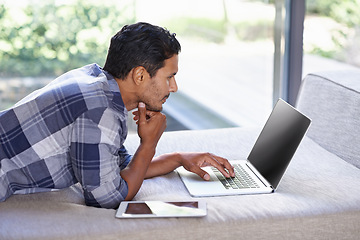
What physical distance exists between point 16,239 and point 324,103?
1.60m

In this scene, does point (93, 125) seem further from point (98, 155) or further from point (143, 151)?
point (143, 151)

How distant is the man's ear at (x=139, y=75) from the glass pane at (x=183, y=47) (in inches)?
72.5

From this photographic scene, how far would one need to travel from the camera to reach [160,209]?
6.22ft

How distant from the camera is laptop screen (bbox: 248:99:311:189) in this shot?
2156 mm

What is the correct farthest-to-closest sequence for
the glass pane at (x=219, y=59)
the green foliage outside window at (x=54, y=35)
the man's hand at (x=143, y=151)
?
1. the glass pane at (x=219, y=59)
2. the green foliage outside window at (x=54, y=35)
3. the man's hand at (x=143, y=151)

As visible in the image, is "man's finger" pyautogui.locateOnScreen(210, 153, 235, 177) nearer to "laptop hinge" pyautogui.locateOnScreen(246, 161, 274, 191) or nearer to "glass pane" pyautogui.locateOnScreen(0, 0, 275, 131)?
"laptop hinge" pyautogui.locateOnScreen(246, 161, 274, 191)

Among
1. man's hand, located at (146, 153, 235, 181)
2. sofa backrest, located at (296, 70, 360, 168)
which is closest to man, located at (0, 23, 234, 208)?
man's hand, located at (146, 153, 235, 181)

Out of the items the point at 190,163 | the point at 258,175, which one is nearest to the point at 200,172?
the point at 190,163

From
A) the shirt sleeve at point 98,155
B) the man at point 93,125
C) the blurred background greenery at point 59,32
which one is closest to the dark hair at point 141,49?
the man at point 93,125

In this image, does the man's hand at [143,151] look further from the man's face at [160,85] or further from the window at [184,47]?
the window at [184,47]

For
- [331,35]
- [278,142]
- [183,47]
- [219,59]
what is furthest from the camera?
[331,35]

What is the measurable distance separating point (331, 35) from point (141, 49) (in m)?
2.63

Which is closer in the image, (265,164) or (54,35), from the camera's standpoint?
(265,164)

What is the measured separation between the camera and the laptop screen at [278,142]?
2156mm
